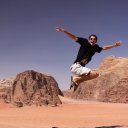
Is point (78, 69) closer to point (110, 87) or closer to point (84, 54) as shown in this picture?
point (84, 54)

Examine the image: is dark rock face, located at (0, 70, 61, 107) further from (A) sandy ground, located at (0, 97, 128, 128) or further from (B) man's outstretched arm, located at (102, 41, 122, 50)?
(B) man's outstretched arm, located at (102, 41, 122, 50)

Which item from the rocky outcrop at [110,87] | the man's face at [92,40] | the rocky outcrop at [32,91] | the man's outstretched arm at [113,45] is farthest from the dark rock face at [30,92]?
the man's face at [92,40]

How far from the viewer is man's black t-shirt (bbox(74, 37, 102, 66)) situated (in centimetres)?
1043

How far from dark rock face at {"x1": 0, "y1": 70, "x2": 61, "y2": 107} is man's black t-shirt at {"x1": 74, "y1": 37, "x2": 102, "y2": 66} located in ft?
69.5

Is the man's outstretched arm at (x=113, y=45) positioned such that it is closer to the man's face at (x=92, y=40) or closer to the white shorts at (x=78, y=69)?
the man's face at (x=92, y=40)

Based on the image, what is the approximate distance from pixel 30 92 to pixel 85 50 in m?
23.1

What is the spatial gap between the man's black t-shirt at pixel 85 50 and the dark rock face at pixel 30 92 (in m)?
21.2

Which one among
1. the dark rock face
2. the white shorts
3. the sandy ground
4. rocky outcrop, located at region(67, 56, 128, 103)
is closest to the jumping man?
the white shorts

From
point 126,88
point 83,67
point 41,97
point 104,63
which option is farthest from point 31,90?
point 104,63

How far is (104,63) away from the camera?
201ft

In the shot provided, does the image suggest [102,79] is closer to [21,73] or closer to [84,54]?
[21,73]

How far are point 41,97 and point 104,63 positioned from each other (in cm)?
2962

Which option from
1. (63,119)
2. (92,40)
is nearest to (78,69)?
(92,40)

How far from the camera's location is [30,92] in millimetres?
33062
